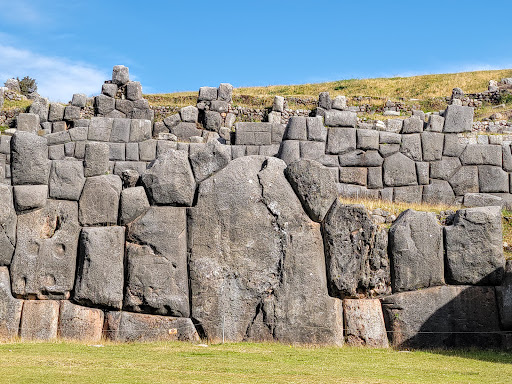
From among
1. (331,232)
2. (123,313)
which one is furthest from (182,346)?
(331,232)

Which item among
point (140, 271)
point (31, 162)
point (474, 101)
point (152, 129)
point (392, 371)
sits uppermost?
point (474, 101)

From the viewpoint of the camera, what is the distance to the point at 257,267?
14672 mm

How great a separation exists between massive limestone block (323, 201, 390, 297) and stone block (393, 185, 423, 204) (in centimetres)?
798

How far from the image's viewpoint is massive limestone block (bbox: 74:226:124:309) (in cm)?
1432

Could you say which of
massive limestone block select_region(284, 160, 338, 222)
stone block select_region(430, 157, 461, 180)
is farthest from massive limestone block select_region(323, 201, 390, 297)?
stone block select_region(430, 157, 461, 180)

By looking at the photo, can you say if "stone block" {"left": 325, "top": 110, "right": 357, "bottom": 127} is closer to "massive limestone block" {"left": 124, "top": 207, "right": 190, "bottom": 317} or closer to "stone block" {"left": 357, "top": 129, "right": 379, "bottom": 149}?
"stone block" {"left": 357, "top": 129, "right": 379, "bottom": 149}

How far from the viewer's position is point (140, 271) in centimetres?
1442

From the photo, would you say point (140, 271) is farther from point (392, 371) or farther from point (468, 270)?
point (468, 270)

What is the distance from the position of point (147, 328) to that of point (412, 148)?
1184 cm

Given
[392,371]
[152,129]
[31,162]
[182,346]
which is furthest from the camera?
[152,129]

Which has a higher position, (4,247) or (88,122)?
(88,122)

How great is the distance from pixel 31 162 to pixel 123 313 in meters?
3.41

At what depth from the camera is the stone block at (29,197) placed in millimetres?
14547

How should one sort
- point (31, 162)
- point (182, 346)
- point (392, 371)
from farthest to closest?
point (31, 162) → point (182, 346) → point (392, 371)
